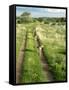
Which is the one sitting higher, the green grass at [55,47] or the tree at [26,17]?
the tree at [26,17]

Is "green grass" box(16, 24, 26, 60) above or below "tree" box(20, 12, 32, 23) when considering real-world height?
below

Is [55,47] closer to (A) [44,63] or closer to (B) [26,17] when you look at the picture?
(A) [44,63]

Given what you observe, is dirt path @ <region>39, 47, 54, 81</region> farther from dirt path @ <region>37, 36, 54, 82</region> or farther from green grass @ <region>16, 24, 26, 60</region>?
green grass @ <region>16, 24, 26, 60</region>

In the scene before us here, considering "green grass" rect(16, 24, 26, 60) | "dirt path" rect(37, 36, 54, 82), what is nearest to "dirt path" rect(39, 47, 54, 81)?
"dirt path" rect(37, 36, 54, 82)

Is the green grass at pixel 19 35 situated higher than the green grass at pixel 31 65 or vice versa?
the green grass at pixel 19 35

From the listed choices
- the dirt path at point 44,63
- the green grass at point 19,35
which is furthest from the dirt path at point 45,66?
the green grass at point 19,35

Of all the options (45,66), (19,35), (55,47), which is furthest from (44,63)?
(19,35)

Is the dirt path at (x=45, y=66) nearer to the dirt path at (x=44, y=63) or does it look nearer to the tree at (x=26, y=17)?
the dirt path at (x=44, y=63)

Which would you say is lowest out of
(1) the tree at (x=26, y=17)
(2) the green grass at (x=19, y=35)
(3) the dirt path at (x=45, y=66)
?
(3) the dirt path at (x=45, y=66)

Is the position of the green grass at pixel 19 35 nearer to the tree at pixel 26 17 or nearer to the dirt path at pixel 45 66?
the tree at pixel 26 17

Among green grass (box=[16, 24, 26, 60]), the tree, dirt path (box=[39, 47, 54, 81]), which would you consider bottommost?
dirt path (box=[39, 47, 54, 81])

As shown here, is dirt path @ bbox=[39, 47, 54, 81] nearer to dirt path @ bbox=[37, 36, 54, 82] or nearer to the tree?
dirt path @ bbox=[37, 36, 54, 82]

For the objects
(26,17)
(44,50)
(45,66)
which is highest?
(26,17)
